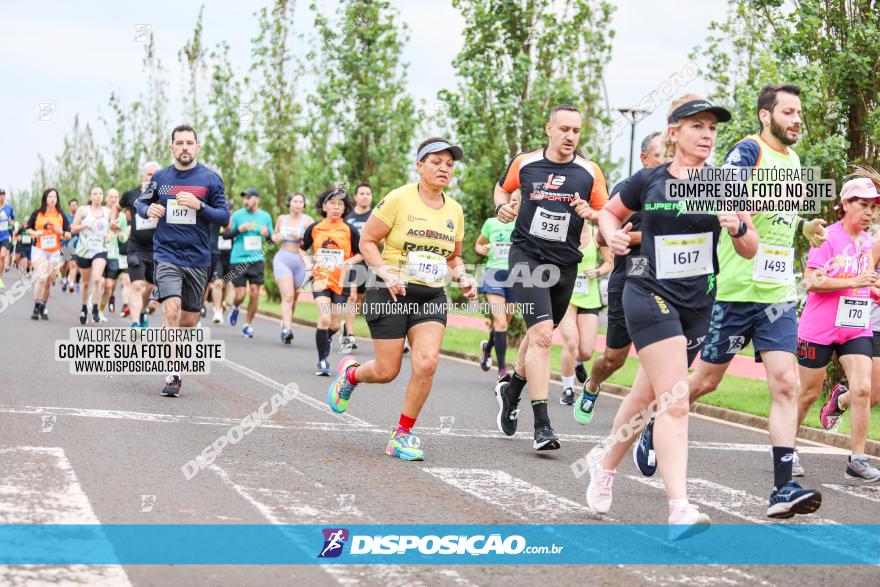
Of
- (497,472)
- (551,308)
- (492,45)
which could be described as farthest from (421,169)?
(492,45)

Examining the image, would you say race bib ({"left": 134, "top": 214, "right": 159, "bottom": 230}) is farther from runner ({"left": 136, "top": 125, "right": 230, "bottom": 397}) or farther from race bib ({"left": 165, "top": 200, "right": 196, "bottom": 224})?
race bib ({"left": 165, "top": 200, "right": 196, "bottom": 224})

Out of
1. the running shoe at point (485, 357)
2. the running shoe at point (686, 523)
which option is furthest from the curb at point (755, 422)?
the running shoe at point (686, 523)

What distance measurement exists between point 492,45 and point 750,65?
945cm

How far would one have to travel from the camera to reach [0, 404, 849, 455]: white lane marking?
9281 mm

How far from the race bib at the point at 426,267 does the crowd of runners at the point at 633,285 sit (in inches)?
0.4

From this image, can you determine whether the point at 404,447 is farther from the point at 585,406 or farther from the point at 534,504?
the point at 585,406

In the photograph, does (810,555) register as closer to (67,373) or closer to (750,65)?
(67,373)

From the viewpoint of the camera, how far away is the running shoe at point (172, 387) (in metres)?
10.8

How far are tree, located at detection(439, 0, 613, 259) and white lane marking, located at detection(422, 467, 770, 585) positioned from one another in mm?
12209

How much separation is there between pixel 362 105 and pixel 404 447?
20.9 meters

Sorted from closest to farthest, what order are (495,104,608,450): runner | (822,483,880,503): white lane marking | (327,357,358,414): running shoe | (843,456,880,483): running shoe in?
(822,483,880,503): white lane marking
(843,456,880,483): running shoe
(495,104,608,450): runner
(327,357,358,414): running shoe

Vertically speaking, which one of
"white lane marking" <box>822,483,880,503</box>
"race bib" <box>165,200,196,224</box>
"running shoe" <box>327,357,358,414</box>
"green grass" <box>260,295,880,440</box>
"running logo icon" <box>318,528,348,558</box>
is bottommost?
"white lane marking" <box>822,483,880,503</box>

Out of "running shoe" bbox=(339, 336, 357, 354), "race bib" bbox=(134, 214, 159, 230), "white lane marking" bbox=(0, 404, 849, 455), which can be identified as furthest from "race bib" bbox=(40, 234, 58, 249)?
"white lane marking" bbox=(0, 404, 849, 455)

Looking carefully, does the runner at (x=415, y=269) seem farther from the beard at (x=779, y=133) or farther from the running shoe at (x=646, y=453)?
the beard at (x=779, y=133)
